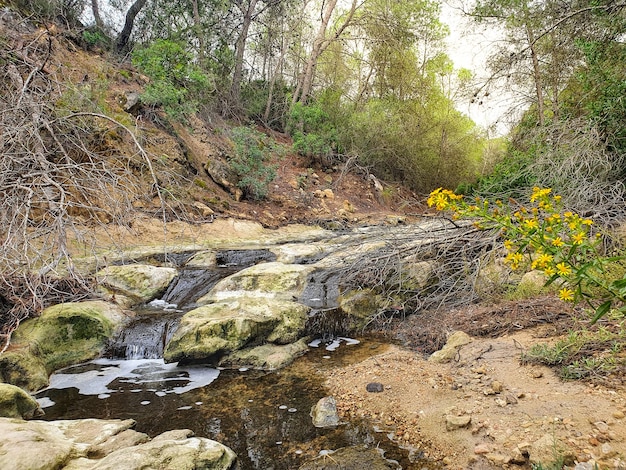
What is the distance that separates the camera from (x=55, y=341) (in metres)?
4.54

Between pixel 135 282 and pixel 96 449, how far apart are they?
164 inches

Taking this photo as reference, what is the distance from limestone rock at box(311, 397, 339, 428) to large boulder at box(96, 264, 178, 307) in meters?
3.76

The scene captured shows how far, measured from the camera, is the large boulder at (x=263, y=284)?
604cm

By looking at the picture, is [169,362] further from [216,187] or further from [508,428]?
[216,187]

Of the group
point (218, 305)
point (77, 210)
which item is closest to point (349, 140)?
point (77, 210)

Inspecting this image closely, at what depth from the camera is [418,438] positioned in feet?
9.02

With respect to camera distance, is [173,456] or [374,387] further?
[374,387]

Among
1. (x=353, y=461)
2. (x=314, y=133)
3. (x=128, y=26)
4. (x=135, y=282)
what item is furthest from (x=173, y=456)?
(x=314, y=133)

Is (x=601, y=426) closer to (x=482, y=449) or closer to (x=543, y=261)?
(x=482, y=449)

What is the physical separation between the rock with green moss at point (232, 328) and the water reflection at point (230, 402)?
21 centimetres

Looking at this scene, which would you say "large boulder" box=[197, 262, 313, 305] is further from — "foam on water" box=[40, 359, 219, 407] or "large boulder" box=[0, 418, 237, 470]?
"large boulder" box=[0, 418, 237, 470]

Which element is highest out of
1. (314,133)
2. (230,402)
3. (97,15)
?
(97,15)

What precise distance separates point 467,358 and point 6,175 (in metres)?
4.15

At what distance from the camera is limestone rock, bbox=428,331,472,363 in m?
3.84
